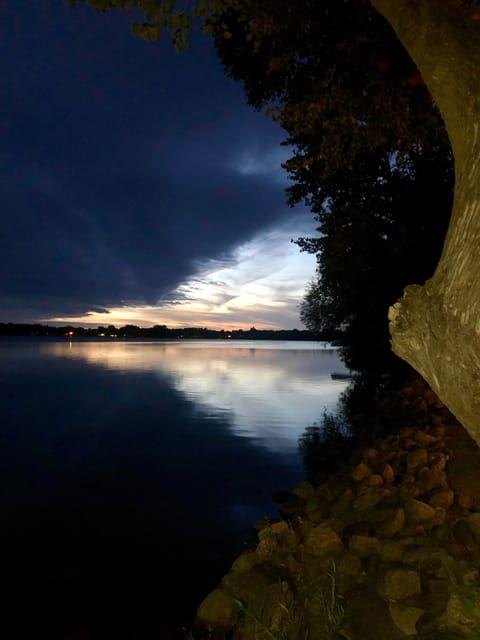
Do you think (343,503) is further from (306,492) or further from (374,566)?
(374,566)

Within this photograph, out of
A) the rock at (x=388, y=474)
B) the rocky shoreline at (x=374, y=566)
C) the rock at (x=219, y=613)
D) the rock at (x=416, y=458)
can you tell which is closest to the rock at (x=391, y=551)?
the rocky shoreline at (x=374, y=566)

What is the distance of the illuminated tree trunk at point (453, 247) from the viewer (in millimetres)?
2404

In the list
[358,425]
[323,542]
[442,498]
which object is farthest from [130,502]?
[358,425]

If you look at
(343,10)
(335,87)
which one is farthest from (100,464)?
(343,10)

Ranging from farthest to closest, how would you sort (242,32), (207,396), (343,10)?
1. (207,396)
2. (242,32)
3. (343,10)

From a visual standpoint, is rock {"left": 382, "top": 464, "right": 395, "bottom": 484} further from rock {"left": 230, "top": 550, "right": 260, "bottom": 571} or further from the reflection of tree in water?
the reflection of tree in water

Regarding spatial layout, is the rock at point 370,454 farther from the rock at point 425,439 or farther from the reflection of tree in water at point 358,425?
the reflection of tree in water at point 358,425

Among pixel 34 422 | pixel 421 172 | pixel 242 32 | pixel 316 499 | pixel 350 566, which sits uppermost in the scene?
pixel 242 32

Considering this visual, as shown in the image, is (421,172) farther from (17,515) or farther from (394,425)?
(17,515)


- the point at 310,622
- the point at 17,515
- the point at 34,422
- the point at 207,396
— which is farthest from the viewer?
the point at 207,396

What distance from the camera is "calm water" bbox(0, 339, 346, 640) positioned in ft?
19.9

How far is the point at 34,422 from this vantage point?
19.5 meters

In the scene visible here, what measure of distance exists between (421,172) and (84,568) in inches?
618

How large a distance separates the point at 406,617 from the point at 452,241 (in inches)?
122
